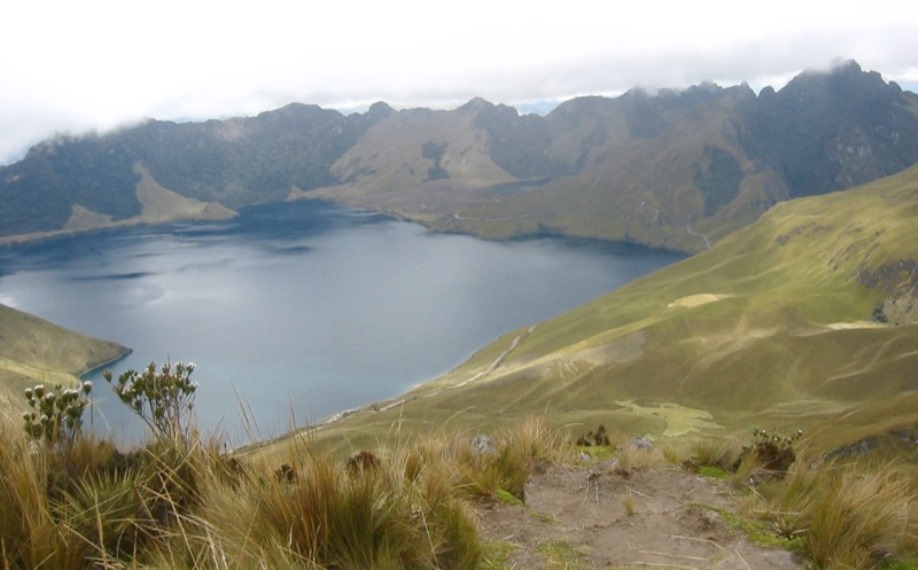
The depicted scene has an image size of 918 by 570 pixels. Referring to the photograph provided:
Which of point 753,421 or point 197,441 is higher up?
point 197,441

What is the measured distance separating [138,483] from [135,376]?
5425mm

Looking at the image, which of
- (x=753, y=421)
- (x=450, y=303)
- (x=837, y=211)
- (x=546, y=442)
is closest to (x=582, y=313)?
(x=450, y=303)

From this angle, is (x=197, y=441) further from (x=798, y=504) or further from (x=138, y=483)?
(x=798, y=504)

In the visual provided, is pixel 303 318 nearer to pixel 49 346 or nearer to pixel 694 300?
pixel 49 346

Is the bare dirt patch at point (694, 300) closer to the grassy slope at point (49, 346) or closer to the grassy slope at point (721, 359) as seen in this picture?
the grassy slope at point (721, 359)

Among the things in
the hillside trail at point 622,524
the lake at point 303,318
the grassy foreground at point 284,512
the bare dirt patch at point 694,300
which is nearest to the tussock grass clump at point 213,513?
the grassy foreground at point 284,512

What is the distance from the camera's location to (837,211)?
158m

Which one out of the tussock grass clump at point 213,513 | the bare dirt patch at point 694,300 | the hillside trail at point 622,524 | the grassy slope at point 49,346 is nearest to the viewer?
the tussock grass clump at point 213,513

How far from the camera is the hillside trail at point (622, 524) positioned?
5691 millimetres

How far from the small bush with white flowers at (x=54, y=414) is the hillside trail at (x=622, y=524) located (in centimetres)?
366

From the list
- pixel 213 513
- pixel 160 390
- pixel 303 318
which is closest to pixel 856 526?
pixel 213 513

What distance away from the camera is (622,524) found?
6.86m

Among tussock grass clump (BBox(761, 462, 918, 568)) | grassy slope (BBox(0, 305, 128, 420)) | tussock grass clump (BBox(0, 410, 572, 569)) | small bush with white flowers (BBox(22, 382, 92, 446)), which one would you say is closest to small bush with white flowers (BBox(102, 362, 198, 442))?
small bush with white flowers (BBox(22, 382, 92, 446))

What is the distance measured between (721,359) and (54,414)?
3458 inches
